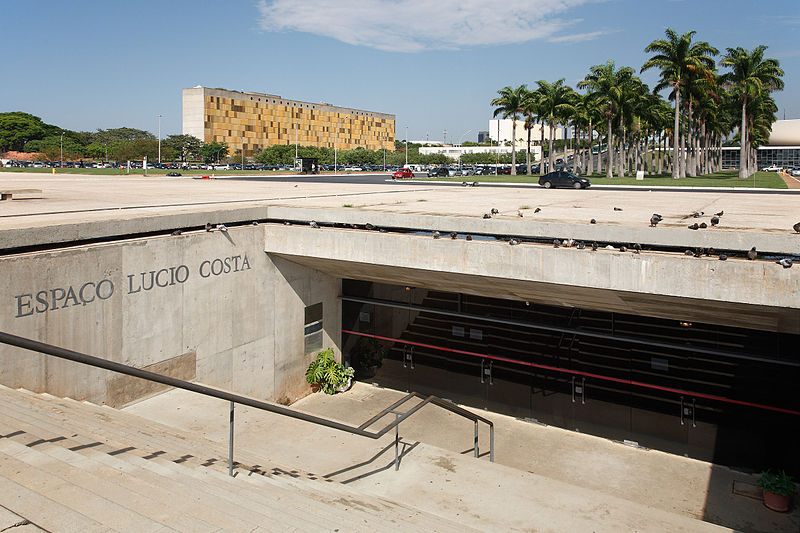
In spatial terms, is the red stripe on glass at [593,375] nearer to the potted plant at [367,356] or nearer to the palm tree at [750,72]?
the potted plant at [367,356]

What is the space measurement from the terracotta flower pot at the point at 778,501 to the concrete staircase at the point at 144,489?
8161 millimetres

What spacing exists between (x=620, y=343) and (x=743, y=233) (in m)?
4.52

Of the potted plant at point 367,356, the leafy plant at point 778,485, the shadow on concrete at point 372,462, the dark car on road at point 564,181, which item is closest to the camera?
the shadow on concrete at point 372,462

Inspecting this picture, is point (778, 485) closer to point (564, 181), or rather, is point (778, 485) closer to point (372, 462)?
point (372, 462)

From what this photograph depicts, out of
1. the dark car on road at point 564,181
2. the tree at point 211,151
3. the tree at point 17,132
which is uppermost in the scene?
the tree at point 17,132

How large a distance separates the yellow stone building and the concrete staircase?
136 metres

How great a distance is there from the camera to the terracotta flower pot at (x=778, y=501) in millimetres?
11474

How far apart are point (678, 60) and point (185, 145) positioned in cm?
10331

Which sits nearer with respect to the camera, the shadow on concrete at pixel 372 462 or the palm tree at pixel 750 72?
the shadow on concrete at pixel 372 462

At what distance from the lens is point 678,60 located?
6062 centimetres

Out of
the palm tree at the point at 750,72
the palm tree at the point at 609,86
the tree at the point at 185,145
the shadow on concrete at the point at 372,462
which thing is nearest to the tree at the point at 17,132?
the tree at the point at 185,145

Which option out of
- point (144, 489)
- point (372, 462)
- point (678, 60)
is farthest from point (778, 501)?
point (678, 60)

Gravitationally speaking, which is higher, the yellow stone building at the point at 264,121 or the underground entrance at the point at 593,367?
the yellow stone building at the point at 264,121

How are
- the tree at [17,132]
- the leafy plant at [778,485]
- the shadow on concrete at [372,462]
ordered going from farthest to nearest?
the tree at [17,132] < the leafy plant at [778,485] < the shadow on concrete at [372,462]
